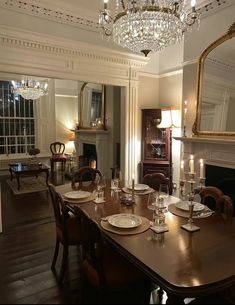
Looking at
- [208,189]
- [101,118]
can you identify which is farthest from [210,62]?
[101,118]

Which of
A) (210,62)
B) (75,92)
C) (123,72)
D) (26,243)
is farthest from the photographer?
(75,92)

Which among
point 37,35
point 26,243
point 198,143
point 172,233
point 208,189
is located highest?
point 37,35

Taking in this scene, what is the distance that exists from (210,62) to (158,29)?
1518mm

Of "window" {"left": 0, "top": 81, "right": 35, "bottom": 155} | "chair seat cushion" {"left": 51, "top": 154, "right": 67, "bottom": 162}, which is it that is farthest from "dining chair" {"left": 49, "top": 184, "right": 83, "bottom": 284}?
"window" {"left": 0, "top": 81, "right": 35, "bottom": 155}

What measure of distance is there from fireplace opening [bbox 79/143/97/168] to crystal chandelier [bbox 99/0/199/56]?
4.25m

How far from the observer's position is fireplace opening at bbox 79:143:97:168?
648cm

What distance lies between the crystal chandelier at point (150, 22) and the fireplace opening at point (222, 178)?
1.83m

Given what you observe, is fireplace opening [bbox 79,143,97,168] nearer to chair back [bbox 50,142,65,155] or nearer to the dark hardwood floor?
chair back [bbox 50,142,65,155]

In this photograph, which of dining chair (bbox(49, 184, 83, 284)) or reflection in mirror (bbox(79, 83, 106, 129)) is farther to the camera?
reflection in mirror (bbox(79, 83, 106, 129))

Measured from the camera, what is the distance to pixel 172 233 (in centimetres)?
177

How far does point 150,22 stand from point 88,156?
505 cm

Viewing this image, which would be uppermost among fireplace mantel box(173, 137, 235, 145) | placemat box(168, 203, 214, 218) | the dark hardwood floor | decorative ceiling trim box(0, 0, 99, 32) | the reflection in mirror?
decorative ceiling trim box(0, 0, 99, 32)

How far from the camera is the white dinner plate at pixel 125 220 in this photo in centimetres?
186

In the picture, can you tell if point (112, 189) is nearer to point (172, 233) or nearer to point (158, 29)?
point (172, 233)
